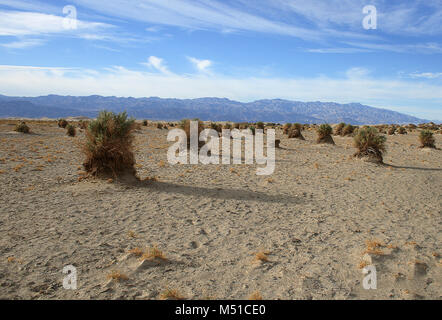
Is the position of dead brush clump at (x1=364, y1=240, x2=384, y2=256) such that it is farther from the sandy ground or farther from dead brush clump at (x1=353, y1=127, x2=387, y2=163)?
dead brush clump at (x1=353, y1=127, x2=387, y2=163)

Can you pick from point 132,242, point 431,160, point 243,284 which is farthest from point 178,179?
point 431,160

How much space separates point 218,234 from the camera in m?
5.89

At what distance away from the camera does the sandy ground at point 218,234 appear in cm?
405

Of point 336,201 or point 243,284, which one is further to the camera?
point 336,201

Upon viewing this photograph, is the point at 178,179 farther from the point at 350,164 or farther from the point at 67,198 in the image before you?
the point at 350,164

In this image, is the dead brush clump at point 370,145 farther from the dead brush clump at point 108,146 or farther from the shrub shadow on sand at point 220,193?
the dead brush clump at point 108,146

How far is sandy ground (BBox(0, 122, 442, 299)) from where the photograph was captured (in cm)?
405

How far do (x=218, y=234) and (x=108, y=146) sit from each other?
199 inches

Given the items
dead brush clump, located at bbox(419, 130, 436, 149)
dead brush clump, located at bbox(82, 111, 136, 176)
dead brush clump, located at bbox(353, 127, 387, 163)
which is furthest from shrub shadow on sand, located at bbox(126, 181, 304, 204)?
dead brush clump, located at bbox(419, 130, 436, 149)

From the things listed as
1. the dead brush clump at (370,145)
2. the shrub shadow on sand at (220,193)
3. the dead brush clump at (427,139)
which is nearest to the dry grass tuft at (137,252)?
the shrub shadow on sand at (220,193)

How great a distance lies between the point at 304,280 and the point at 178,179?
6726mm

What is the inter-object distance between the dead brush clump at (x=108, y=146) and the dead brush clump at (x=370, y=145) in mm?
11572

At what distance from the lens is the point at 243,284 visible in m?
4.09

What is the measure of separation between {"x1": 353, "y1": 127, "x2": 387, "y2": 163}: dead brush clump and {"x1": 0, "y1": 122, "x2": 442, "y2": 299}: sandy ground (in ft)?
11.6
